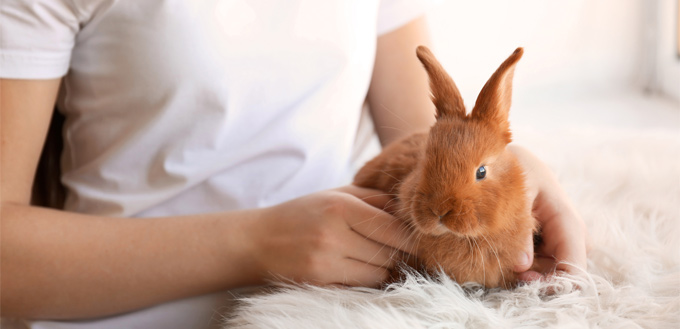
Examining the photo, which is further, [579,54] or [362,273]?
[579,54]

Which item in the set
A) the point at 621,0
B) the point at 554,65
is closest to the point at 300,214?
the point at 554,65

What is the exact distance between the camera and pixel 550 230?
63 centimetres

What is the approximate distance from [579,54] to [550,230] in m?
1.15

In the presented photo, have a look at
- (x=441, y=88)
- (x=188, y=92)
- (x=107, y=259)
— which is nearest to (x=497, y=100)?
(x=441, y=88)

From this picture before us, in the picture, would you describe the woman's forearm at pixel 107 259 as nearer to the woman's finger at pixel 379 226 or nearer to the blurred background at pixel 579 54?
the woman's finger at pixel 379 226

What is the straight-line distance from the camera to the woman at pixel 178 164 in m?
0.64

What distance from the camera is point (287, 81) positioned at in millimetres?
781

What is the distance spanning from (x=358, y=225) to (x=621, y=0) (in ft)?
4.81

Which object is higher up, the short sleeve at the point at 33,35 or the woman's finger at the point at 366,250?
the short sleeve at the point at 33,35

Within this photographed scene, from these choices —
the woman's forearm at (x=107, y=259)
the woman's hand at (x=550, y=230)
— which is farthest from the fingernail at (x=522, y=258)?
the woman's forearm at (x=107, y=259)

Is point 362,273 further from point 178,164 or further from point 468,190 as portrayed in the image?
point 178,164

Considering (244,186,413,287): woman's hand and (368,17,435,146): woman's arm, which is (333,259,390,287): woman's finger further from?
(368,17,435,146): woman's arm

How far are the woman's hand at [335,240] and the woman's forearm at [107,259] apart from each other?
49mm

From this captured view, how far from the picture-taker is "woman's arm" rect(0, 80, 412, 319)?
2.06 ft
